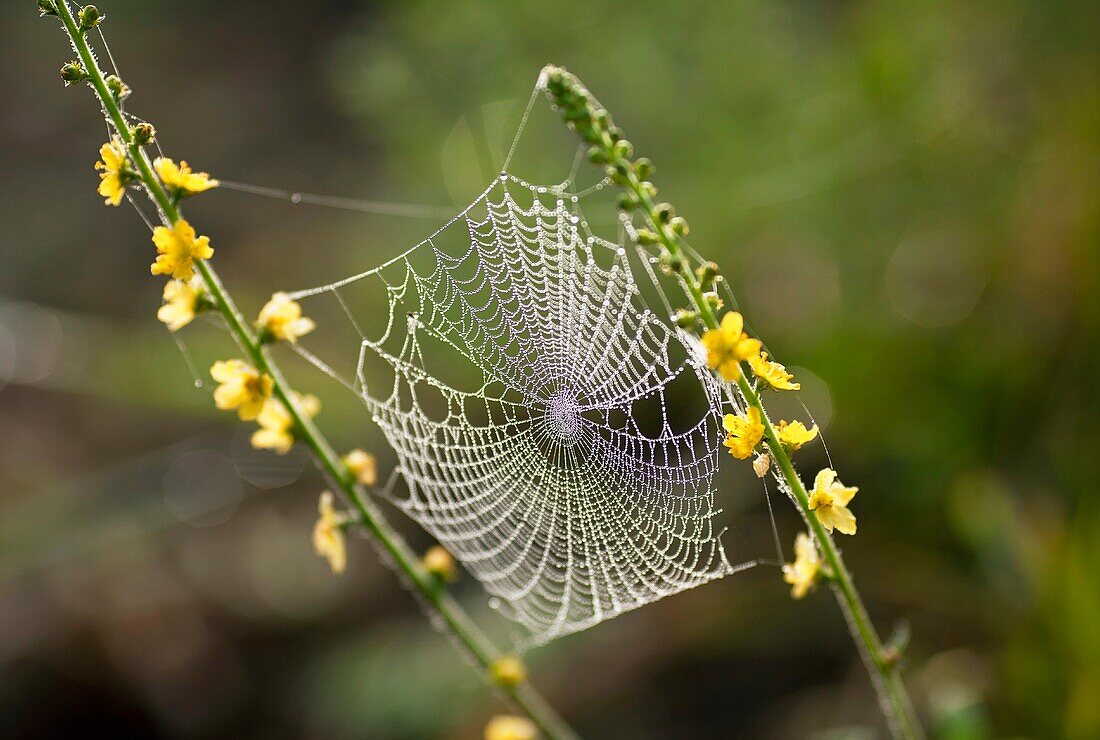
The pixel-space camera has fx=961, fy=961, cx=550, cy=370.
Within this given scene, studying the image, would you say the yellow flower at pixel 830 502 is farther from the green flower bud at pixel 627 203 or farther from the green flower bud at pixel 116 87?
the green flower bud at pixel 116 87

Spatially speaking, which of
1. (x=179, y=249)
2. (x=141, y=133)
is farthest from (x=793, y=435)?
(x=141, y=133)

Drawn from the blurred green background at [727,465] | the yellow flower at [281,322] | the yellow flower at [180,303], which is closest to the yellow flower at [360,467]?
the yellow flower at [281,322]

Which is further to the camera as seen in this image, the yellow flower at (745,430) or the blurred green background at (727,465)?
the blurred green background at (727,465)

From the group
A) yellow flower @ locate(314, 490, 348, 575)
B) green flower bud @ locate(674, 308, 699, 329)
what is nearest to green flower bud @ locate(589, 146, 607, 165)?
green flower bud @ locate(674, 308, 699, 329)

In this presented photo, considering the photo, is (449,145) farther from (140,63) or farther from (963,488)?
(140,63)

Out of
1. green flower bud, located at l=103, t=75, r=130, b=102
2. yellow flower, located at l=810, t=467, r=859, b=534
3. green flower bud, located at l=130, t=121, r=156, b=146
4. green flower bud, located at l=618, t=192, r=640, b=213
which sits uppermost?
green flower bud, located at l=103, t=75, r=130, b=102

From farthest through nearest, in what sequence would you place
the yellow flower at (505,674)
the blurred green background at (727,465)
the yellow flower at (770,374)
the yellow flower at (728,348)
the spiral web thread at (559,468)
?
the blurred green background at (727,465) < the spiral web thread at (559,468) < the yellow flower at (505,674) < the yellow flower at (770,374) < the yellow flower at (728,348)

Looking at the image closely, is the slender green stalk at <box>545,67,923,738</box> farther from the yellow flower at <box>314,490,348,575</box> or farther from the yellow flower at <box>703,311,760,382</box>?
the yellow flower at <box>314,490,348,575</box>
